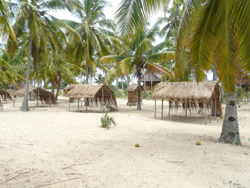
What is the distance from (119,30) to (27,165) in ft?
10.6

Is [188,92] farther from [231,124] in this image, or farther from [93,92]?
[93,92]

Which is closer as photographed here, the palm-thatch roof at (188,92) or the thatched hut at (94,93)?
the palm-thatch roof at (188,92)

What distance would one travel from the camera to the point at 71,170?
146 inches

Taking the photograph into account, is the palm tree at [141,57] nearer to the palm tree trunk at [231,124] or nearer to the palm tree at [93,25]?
the palm tree at [93,25]

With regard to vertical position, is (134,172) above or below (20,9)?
below

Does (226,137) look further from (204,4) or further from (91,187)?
(91,187)

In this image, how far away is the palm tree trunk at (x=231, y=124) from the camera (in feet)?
19.6

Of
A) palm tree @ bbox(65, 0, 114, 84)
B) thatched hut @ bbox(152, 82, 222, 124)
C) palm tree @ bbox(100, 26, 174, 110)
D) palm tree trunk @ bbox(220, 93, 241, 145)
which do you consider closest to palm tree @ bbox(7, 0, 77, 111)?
palm tree @ bbox(65, 0, 114, 84)

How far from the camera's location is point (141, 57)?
15727 mm

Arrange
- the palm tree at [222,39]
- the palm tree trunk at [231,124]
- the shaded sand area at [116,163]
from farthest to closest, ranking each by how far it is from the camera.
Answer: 1. the palm tree trunk at [231,124]
2. the palm tree at [222,39]
3. the shaded sand area at [116,163]

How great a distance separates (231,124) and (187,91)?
193 inches

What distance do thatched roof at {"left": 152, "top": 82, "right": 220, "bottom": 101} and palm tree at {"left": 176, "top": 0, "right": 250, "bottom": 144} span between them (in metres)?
4.19

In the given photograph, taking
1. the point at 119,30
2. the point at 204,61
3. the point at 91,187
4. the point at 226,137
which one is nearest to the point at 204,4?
the point at 204,61

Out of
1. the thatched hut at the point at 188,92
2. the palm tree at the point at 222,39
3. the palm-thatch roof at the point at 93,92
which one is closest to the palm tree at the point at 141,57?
the palm-thatch roof at the point at 93,92
